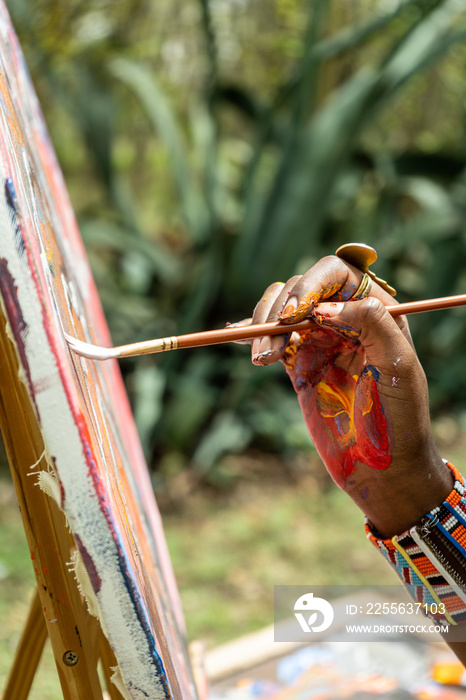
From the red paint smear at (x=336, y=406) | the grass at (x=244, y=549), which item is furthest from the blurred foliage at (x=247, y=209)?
the red paint smear at (x=336, y=406)

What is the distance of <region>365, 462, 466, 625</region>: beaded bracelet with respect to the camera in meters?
0.64

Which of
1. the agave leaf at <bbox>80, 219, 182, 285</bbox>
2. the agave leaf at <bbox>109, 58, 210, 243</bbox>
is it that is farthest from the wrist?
the agave leaf at <bbox>109, 58, 210, 243</bbox>

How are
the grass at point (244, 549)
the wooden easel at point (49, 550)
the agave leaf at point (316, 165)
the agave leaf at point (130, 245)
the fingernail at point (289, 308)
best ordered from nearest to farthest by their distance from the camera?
1. the wooden easel at point (49, 550)
2. the fingernail at point (289, 308)
3. the grass at point (244, 549)
4. the agave leaf at point (316, 165)
5. the agave leaf at point (130, 245)

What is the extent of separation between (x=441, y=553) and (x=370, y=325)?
9.7 inches

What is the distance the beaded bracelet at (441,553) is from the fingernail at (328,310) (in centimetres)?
22

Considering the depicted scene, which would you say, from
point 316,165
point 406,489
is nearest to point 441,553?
point 406,489

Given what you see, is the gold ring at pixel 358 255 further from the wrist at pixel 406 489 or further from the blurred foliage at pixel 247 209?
the blurred foliage at pixel 247 209

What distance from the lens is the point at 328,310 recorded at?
594 millimetres

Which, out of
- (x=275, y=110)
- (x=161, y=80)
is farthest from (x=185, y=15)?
(x=275, y=110)

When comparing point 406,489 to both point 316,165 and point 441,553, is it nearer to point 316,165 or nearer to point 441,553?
point 441,553

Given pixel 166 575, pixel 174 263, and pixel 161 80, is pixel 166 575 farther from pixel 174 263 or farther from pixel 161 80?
pixel 161 80

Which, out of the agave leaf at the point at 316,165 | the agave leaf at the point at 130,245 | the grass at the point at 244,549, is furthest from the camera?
the agave leaf at the point at 130,245

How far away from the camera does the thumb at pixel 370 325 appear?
587 mm

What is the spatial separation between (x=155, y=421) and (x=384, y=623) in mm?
1354
